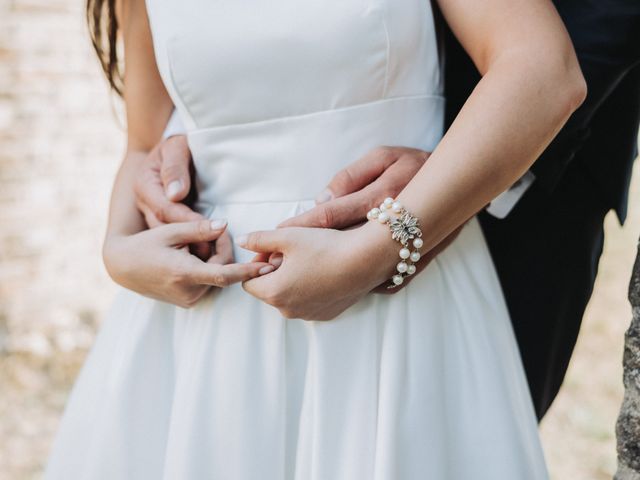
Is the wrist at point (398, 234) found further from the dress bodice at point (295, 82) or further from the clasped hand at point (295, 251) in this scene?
the dress bodice at point (295, 82)

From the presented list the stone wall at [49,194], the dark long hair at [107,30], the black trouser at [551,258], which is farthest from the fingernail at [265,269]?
the stone wall at [49,194]

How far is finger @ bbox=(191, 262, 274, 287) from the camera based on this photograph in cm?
112

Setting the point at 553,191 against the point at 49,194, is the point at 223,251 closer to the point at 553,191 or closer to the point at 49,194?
the point at 553,191

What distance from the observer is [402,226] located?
1039mm

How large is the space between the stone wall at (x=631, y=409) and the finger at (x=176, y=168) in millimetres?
829

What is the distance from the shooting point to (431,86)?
49.4 inches

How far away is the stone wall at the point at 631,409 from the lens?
3.88 ft

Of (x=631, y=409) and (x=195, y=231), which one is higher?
(x=195, y=231)

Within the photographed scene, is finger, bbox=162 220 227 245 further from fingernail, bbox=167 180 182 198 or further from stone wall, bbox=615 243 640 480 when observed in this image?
stone wall, bbox=615 243 640 480

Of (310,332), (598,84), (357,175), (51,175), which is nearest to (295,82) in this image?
(357,175)

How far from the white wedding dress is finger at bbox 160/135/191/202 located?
5 centimetres

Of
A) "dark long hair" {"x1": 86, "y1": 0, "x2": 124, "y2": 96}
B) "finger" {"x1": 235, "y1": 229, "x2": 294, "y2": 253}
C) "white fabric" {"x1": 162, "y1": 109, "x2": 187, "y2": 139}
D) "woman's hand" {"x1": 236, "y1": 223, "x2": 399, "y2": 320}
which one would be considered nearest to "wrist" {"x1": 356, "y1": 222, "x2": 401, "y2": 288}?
"woman's hand" {"x1": 236, "y1": 223, "x2": 399, "y2": 320}

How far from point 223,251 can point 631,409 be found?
0.75m

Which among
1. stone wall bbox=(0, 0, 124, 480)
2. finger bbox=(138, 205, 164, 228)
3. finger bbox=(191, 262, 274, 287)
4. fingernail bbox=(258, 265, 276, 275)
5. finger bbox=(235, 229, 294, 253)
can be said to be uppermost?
finger bbox=(235, 229, 294, 253)
